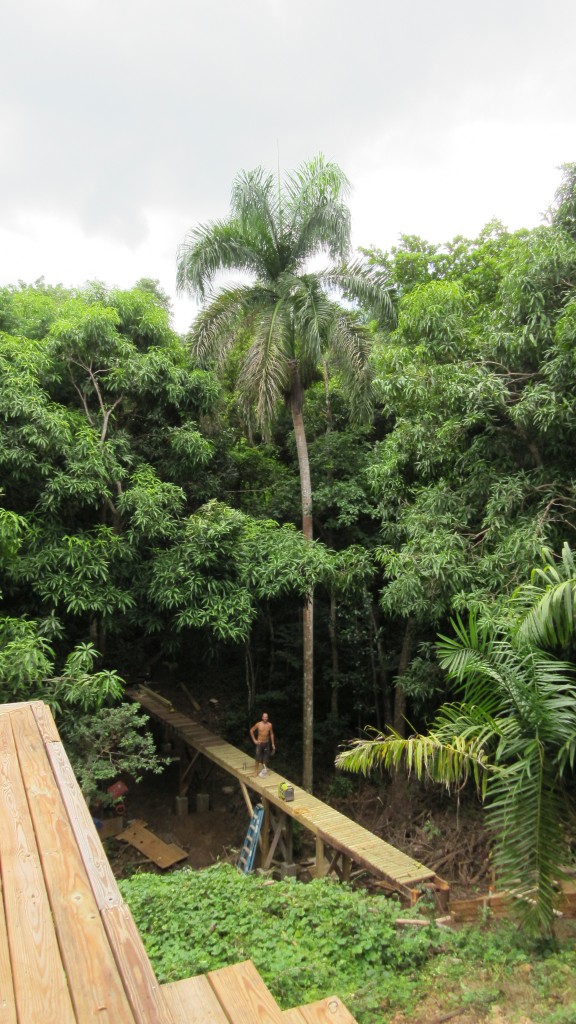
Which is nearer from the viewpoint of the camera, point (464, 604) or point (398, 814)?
point (464, 604)

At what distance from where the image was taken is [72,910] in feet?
5.80

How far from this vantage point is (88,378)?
980cm

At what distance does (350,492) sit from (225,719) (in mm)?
5626

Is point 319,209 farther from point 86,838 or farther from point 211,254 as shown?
point 86,838

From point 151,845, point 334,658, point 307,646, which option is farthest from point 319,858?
point 334,658

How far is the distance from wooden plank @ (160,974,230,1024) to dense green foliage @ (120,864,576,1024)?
2.29 m

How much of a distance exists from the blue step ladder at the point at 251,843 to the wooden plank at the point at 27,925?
7441mm

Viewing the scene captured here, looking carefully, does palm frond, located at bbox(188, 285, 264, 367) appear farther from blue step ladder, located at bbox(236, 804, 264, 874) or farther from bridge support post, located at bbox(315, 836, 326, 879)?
bridge support post, located at bbox(315, 836, 326, 879)

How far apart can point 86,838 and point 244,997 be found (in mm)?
702

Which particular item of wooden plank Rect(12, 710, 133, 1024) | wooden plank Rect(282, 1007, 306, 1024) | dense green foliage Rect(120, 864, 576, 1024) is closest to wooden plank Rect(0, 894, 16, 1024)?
wooden plank Rect(12, 710, 133, 1024)

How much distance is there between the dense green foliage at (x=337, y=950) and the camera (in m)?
3.73

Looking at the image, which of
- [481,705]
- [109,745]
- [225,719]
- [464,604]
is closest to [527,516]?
[464,604]

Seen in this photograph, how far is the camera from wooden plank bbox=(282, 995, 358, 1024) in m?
1.85

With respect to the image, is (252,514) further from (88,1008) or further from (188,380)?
(88,1008)
